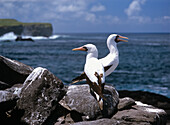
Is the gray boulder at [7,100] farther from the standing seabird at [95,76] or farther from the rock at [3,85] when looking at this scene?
the standing seabird at [95,76]

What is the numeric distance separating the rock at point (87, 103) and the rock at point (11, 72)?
6.63 feet

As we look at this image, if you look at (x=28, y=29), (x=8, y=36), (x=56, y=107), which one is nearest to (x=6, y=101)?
(x=56, y=107)

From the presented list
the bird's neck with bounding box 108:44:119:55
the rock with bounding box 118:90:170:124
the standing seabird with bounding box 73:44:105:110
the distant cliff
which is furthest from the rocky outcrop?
the distant cliff

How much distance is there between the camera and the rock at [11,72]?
899cm

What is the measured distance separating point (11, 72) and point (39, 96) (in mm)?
2047

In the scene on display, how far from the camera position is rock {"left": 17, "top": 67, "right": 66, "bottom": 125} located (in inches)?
296

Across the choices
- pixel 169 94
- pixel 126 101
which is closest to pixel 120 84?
pixel 169 94

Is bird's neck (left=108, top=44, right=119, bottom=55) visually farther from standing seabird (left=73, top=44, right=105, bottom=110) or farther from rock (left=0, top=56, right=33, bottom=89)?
Result: rock (left=0, top=56, right=33, bottom=89)

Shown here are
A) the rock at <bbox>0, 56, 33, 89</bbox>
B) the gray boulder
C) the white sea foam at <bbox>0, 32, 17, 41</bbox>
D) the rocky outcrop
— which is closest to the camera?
the gray boulder

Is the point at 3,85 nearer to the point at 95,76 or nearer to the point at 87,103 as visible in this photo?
the point at 87,103

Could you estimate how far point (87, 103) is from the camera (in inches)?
310

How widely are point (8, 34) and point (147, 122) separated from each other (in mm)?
147171

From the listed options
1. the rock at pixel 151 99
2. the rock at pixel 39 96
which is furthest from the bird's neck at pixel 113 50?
the rock at pixel 151 99

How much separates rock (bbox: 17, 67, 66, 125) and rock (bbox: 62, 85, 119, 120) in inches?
15.1
